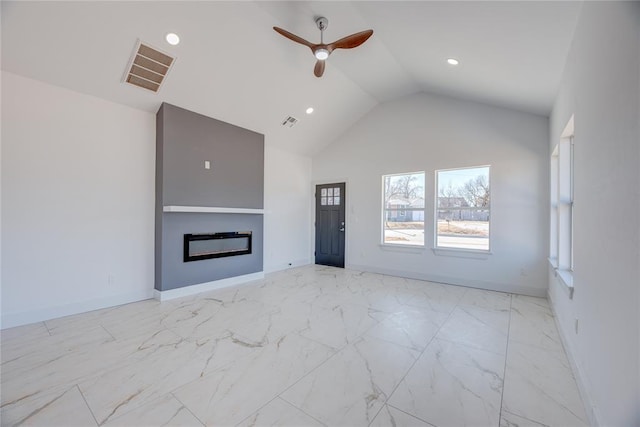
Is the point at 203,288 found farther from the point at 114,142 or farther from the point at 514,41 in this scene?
the point at 514,41

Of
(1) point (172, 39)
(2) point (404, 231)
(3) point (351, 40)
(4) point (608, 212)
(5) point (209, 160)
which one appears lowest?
(2) point (404, 231)

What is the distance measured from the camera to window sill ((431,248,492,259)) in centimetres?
469

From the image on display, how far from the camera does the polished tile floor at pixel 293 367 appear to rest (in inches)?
68.9

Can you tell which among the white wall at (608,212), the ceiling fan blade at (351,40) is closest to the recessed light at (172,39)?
the ceiling fan blade at (351,40)

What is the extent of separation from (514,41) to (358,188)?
12.8 ft

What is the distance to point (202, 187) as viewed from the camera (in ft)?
14.7

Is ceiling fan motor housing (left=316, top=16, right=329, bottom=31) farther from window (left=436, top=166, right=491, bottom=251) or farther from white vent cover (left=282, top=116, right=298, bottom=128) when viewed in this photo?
window (left=436, top=166, right=491, bottom=251)

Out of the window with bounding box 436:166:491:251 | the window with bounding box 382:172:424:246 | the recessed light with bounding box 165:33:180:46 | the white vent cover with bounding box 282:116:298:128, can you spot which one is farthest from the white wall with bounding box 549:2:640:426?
the white vent cover with bounding box 282:116:298:128

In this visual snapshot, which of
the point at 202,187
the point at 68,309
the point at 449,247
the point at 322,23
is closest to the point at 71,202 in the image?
the point at 68,309

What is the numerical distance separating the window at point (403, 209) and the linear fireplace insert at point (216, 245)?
9.61 feet

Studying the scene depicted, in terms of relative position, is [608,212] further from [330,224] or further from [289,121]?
[330,224]

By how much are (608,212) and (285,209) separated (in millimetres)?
5384

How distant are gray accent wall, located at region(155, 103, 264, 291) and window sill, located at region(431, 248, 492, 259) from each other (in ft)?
11.4

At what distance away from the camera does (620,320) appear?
127cm
